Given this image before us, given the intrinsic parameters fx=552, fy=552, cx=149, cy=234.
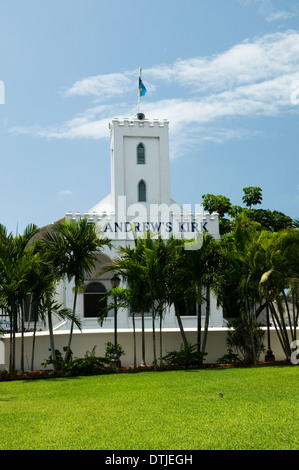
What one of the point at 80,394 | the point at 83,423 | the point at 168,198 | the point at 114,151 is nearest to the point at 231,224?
the point at 168,198

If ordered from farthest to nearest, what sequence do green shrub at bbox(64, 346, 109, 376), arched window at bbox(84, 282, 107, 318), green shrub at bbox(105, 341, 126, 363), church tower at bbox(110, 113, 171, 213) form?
1. church tower at bbox(110, 113, 171, 213)
2. arched window at bbox(84, 282, 107, 318)
3. green shrub at bbox(105, 341, 126, 363)
4. green shrub at bbox(64, 346, 109, 376)

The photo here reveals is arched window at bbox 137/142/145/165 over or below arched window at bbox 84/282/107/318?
over

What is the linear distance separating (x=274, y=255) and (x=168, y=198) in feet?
52.7

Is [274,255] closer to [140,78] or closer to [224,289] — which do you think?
[224,289]

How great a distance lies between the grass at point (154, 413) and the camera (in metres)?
8.30

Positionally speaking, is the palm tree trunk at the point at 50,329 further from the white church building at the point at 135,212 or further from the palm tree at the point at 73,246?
the white church building at the point at 135,212

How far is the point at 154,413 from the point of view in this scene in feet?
34.7

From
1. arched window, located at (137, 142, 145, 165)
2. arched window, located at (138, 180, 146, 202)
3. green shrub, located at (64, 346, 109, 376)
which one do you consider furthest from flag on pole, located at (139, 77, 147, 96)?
green shrub, located at (64, 346, 109, 376)

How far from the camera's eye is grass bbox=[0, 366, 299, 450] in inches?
327

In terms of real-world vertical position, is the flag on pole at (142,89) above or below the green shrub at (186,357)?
above

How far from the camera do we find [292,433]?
8570 mm

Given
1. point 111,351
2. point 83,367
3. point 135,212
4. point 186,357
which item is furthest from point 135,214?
point 83,367

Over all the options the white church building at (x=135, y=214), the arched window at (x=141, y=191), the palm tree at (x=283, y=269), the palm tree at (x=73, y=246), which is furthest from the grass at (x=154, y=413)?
the arched window at (x=141, y=191)

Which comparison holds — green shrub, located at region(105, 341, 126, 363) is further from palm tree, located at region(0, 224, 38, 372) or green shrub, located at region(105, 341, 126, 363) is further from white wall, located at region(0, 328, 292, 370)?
palm tree, located at region(0, 224, 38, 372)
